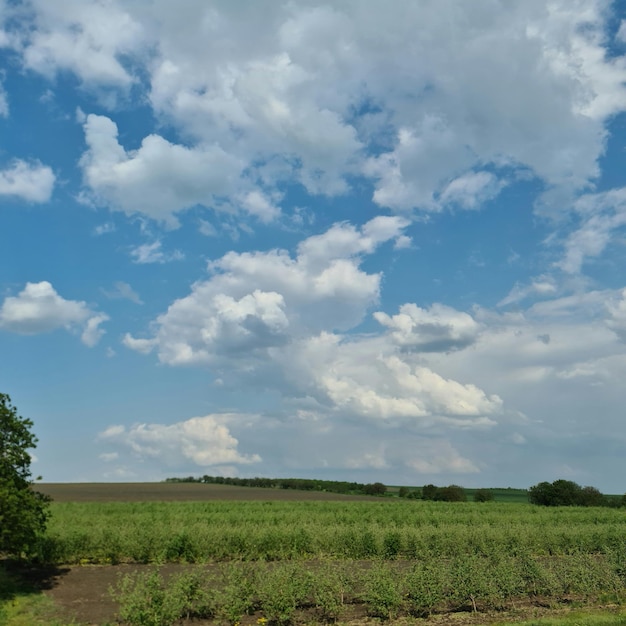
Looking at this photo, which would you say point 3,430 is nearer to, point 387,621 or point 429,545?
point 387,621

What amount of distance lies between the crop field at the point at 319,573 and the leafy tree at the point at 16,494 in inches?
108

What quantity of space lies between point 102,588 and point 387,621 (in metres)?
11.5

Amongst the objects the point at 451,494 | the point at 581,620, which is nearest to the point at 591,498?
the point at 451,494

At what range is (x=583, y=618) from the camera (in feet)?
55.8

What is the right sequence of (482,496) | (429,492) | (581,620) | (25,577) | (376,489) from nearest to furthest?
(581,620)
(25,577)
(482,496)
(429,492)
(376,489)

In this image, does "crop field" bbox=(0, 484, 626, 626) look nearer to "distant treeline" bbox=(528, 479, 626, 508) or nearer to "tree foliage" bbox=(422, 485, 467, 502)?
"distant treeline" bbox=(528, 479, 626, 508)

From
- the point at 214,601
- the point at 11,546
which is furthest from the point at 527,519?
the point at 11,546

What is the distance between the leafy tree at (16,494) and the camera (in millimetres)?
19562

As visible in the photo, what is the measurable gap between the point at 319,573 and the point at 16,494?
37.8ft

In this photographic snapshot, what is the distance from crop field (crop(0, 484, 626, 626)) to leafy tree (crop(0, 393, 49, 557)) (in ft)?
8.98

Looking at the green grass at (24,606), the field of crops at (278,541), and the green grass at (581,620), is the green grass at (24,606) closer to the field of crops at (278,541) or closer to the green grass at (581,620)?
the field of crops at (278,541)

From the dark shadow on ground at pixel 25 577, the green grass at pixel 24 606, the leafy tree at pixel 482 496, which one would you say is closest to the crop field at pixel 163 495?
A: the leafy tree at pixel 482 496

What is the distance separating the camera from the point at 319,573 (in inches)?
731

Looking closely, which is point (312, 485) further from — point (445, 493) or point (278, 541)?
point (278, 541)
